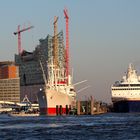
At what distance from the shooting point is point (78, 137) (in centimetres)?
9119

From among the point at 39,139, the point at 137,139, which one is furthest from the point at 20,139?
the point at 137,139

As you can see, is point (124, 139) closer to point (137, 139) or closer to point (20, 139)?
point (137, 139)

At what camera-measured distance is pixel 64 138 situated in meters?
89.1

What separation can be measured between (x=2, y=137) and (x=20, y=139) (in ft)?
17.8

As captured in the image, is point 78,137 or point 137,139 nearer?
point 137,139

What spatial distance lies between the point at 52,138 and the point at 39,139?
251 centimetres

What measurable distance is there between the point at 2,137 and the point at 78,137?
418 inches

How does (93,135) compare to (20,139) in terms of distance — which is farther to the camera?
(93,135)

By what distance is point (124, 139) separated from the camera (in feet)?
279

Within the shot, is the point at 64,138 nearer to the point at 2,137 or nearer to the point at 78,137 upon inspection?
the point at 78,137

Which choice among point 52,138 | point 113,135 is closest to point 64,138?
point 52,138

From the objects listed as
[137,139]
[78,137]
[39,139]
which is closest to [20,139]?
[39,139]

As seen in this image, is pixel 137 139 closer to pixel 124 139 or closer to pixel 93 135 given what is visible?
pixel 124 139

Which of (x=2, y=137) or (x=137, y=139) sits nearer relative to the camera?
(x=137, y=139)
